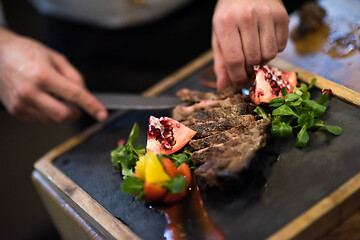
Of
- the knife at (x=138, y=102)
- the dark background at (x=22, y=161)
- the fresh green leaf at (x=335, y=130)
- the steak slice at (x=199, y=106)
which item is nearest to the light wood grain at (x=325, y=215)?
the fresh green leaf at (x=335, y=130)

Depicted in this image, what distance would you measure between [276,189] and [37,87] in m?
1.80

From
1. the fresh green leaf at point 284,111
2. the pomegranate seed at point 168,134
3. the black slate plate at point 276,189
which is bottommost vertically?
the black slate plate at point 276,189

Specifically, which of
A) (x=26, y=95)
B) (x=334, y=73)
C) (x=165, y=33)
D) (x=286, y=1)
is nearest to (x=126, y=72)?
(x=165, y=33)

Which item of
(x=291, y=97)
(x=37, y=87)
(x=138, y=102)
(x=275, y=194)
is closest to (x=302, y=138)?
(x=291, y=97)

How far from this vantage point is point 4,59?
2.69m

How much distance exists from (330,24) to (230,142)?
1.56 m

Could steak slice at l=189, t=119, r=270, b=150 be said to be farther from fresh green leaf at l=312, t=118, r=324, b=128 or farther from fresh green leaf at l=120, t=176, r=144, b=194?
fresh green leaf at l=120, t=176, r=144, b=194

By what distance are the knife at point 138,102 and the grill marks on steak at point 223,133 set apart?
6.8 inches

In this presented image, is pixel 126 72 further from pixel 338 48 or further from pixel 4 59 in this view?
pixel 338 48

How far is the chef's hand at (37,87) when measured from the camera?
8.43 feet

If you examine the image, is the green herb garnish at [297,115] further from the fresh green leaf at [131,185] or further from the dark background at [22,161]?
the dark background at [22,161]

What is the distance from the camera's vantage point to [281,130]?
189 centimetres

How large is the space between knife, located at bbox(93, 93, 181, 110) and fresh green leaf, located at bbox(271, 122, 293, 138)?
0.75 meters

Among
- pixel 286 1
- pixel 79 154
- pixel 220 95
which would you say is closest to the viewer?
pixel 220 95
